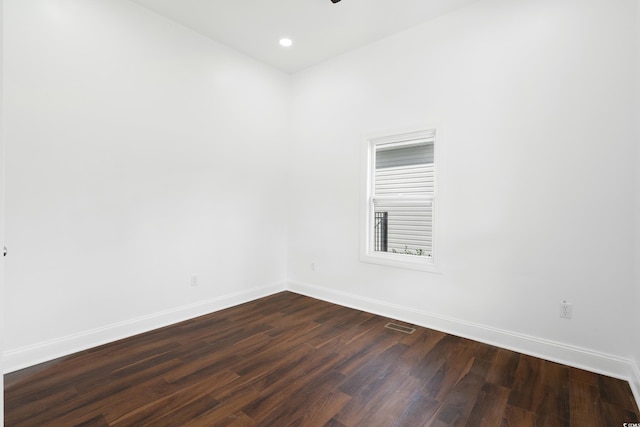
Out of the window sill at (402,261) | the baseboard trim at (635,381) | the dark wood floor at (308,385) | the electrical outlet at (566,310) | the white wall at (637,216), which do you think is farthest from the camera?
the window sill at (402,261)

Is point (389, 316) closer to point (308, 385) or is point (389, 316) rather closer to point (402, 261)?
point (402, 261)

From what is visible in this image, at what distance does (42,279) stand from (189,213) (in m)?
1.32

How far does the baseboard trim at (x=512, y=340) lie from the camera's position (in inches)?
94.0

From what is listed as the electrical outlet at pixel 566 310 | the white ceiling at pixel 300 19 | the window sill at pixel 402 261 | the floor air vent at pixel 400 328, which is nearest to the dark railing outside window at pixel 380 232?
the window sill at pixel 402 261

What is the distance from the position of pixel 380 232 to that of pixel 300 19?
8.03 ft

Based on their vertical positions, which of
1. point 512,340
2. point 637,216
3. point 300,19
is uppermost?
point 300,19

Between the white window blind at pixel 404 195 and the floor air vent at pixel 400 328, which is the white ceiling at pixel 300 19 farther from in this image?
the floor air vent at pixel 400 328

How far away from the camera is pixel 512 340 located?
9.18ft

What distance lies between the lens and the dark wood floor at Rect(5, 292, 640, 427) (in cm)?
194

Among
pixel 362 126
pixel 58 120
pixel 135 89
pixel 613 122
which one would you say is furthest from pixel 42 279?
pixel 613 122

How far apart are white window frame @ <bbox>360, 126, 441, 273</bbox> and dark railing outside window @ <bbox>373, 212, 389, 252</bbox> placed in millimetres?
58

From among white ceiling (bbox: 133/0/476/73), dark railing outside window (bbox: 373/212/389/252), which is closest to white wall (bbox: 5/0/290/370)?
white ceiling (bbox: 133/0/476/73)

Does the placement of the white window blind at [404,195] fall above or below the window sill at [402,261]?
above

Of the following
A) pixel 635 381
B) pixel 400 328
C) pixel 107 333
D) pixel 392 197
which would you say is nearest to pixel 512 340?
pixel 635 381
